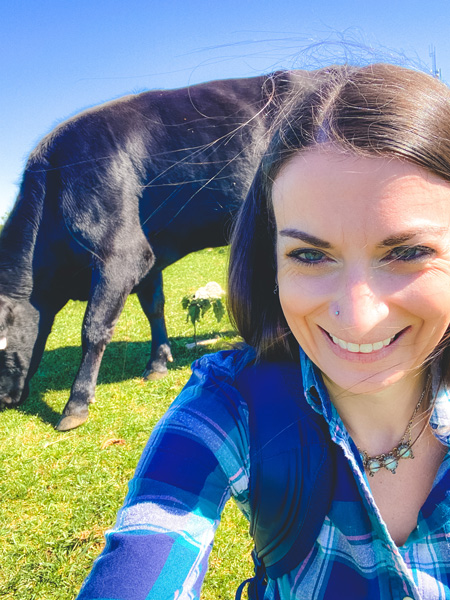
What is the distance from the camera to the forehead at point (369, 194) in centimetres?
108

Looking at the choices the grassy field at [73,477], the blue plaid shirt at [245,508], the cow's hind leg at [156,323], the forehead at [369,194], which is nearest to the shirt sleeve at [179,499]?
the blue plaid shirt at [245,508]

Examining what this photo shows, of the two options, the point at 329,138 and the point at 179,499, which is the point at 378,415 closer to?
the point at 179,499

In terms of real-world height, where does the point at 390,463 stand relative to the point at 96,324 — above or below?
above

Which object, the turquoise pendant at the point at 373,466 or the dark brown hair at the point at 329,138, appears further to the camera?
the turquoise pendant at the point at 373,466

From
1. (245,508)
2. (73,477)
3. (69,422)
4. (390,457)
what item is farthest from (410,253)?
(69,422)

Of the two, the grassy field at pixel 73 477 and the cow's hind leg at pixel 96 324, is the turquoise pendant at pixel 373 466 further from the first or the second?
the cow's hind leg at pixel 96 324

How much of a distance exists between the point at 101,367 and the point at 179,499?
4883 millimetres

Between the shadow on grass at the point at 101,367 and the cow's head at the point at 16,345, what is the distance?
289 millimetres

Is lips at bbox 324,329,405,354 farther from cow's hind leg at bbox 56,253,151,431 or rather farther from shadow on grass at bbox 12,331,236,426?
shadow on grass at bbox 12,331,236,426

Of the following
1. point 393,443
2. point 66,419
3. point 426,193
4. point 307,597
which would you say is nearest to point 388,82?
point 426,193

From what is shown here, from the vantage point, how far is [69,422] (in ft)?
13.9

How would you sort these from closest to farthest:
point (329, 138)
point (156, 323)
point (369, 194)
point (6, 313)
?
point (369, 194), point (329, 138), point (6, 313), point (156, 323)

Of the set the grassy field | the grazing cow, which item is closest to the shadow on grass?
the grassy field

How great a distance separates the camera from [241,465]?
121 cm
